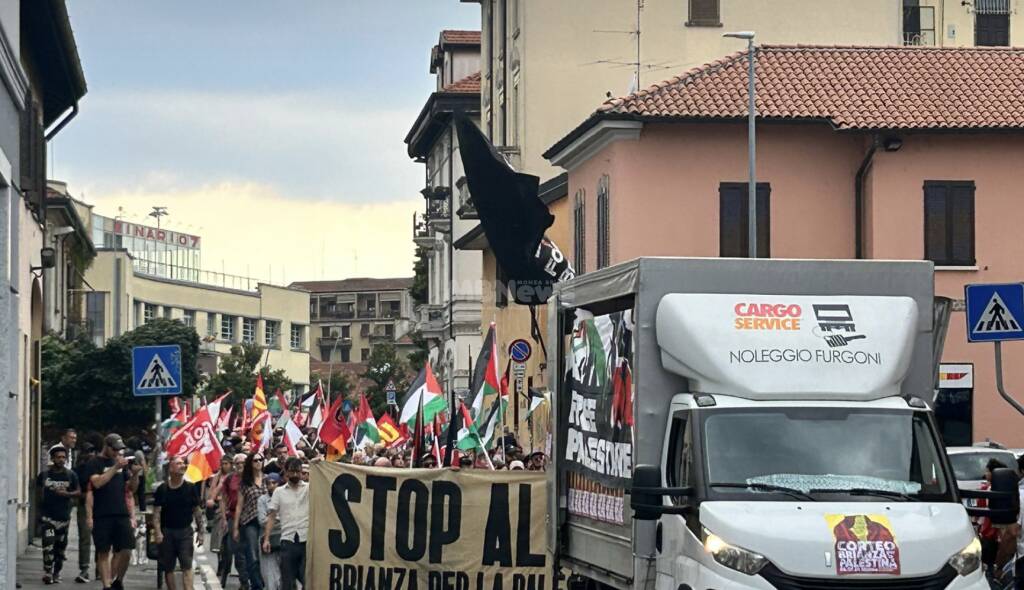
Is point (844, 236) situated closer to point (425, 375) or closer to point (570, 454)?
point (425, 375)

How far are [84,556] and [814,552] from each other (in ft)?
49.5

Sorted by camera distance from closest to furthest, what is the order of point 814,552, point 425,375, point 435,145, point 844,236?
point 814,552
point 425,375
point 844,236
point 435,145

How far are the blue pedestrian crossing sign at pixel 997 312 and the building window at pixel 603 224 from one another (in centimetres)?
2286

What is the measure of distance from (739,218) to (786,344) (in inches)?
1098

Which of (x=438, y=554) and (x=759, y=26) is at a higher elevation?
(x=759, y=26)

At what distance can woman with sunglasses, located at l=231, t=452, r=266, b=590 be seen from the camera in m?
21.8

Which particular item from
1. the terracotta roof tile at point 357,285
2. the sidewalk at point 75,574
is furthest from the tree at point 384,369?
the sidewalk at point 75,574

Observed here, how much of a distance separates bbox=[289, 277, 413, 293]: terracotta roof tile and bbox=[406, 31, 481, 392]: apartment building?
107368 millimetres

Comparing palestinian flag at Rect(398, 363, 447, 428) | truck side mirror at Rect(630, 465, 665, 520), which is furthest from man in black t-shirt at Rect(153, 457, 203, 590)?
truck side mirror at Rect(630, 465, 665, 520)

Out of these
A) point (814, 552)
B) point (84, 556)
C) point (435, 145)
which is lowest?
point (84, 556)

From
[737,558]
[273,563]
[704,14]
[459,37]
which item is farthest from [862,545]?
[459,37]

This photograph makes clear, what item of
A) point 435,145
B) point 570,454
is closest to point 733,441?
point 570,454

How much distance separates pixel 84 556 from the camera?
25219 mm

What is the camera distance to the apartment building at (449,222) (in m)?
68.9
